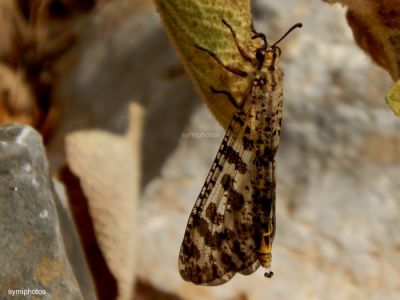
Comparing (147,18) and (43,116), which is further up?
→ (147,18)

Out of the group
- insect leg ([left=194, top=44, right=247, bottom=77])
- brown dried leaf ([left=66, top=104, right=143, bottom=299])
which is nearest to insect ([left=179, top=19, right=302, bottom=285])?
insect leg ([left=194, top=44, right=247, bottom=77])

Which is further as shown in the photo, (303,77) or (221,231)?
(303,77)

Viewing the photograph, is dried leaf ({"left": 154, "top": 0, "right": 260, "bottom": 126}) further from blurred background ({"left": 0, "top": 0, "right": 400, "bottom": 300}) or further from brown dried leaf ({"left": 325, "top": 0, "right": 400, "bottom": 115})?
blurred background ({"left": 0, "top": 0, "right": 400, "bottom": 300})

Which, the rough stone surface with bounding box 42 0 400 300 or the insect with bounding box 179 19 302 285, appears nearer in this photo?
the insect with bounding box 179 19 302 285

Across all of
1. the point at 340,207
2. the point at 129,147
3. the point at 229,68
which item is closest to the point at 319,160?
the point at 340,207

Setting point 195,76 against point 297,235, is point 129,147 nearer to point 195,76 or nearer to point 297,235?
point 297,235

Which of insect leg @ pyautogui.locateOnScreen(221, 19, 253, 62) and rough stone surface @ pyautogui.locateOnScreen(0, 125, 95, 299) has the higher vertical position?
insect leg @ pyautogui.locateOnScreen(221, 19, 253, 62)
